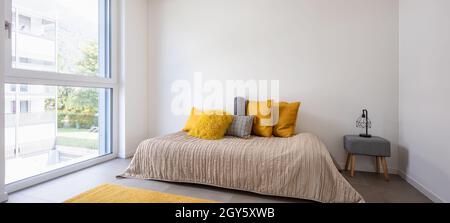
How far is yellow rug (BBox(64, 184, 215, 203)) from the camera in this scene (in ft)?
6.10

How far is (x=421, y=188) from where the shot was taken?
83.3 inches

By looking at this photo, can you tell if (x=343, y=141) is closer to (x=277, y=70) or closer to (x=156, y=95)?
(x=277, y=70)

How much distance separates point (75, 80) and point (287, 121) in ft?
8.50

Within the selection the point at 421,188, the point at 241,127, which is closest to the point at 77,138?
the point at 241,127

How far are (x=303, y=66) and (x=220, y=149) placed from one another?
1627 millimetres

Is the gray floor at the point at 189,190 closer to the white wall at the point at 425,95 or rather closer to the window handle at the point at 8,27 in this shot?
the white wall at the point at 425,95

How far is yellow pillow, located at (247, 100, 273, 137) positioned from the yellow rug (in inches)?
46.5

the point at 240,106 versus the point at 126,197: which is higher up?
the point at 240,106

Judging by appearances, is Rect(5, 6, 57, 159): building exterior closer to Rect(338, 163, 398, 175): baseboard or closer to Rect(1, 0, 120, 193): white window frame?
Rect(1, 0, 120, 193): white window frame

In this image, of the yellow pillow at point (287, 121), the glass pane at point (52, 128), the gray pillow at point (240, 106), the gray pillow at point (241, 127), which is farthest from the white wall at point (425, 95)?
the glass pane at point (52, 128)

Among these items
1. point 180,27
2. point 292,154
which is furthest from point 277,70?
point 180,27

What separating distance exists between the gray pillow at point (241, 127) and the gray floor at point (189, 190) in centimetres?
74

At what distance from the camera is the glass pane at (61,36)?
6.99 ft

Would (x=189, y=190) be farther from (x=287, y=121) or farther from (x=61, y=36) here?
(x=61, y=36)
